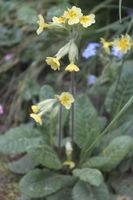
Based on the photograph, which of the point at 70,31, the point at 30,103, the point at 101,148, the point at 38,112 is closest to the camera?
the point at 70,31

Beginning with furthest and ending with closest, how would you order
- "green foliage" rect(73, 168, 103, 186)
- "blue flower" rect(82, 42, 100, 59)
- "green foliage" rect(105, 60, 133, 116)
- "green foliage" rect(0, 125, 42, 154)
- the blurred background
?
1. the blurred background
2. "blue flower" rect(82, 42, 100, 59)
3. "green foliage" rect(105, 60, 133, 116)
4. "green foliage" rect(0, 125, 42, 154)
5. "green foliage" rect(73, 168, 103, 186)

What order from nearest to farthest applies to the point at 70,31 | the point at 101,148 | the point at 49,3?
the point at 70,31
the point at 101,148
the point at 49,3

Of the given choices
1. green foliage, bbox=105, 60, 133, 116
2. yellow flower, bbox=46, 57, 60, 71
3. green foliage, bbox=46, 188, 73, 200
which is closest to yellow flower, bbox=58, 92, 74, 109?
yellow flower, bbox=46, 57, 60, 71

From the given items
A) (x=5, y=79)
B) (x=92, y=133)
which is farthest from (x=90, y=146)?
(x=5, y=79)

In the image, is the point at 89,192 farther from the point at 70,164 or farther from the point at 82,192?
the point at 70,164

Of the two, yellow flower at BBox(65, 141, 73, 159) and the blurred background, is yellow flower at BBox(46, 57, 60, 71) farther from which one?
the blurred background

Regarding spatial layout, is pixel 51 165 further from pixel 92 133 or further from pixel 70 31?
pixel 70 31
